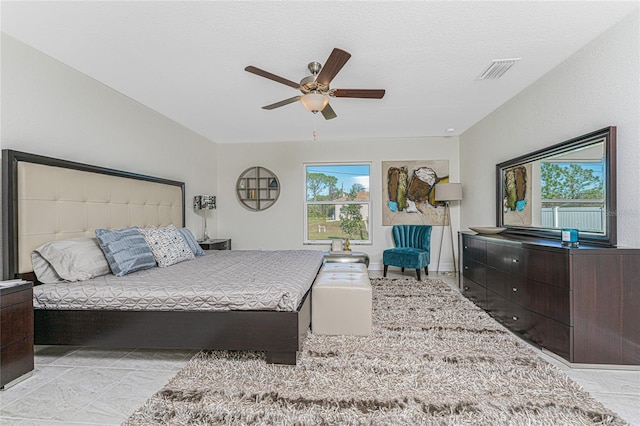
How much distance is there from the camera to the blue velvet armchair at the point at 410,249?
4582mm

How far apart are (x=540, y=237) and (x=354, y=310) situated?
191cm

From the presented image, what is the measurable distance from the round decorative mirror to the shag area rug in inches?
139

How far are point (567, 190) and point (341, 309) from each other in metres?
2.20

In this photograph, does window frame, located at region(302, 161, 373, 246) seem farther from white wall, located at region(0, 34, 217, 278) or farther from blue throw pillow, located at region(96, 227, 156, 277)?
blue throw pillow, located at region(96, 227, 156, 277)

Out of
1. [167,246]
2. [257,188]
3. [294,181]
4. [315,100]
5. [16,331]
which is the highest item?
[315,100]

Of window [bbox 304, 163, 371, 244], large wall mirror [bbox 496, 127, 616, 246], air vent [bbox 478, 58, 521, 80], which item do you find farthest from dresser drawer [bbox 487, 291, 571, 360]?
window [bbox 304, 163, 371, 244]

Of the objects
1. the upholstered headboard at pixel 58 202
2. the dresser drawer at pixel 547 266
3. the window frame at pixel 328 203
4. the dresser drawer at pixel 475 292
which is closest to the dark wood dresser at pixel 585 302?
the dresser drawer at pixel 547 266

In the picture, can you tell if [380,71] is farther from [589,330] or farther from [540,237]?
[589,330]

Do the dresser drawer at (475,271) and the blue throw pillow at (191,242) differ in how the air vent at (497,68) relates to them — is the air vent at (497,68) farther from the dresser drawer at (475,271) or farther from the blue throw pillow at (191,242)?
the blue throw pillow at (191,242)

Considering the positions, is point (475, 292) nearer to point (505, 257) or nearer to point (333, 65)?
point (505, 257)

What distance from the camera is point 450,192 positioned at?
4914mm

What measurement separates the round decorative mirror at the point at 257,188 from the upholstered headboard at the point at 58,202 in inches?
87.5

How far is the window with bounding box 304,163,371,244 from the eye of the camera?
559 centimetres

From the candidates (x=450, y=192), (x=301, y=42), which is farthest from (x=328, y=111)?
(x=450, y=192)
